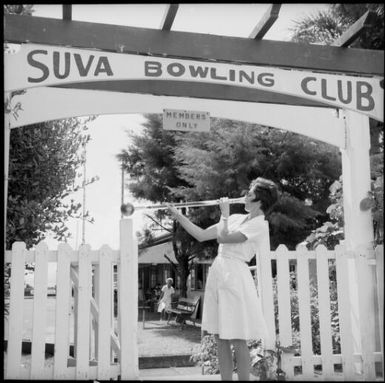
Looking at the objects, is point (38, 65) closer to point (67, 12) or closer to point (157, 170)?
point (67, 12)

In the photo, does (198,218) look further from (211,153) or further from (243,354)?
(243,354)

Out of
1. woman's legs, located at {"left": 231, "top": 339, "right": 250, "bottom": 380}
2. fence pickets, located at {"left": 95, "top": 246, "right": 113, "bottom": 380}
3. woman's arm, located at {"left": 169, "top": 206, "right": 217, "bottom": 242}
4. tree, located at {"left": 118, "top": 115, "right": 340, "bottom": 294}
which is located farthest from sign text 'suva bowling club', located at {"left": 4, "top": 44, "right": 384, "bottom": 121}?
tree, located at {"left": 118, "top": 115, "right": 340, "bottom": 294}

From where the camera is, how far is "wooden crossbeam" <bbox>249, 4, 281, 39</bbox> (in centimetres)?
405

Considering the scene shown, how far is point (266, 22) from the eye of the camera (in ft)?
13.6

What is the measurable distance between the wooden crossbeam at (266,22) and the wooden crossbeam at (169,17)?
0.69 meters

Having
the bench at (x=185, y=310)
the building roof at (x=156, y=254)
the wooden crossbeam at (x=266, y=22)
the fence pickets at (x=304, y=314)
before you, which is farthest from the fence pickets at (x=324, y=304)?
the building roof at (x=156, y=254)

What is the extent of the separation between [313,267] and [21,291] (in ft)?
13.4

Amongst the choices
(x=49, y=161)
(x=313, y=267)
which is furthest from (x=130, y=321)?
(x=313, y=267)

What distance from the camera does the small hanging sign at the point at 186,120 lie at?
454 centimetres

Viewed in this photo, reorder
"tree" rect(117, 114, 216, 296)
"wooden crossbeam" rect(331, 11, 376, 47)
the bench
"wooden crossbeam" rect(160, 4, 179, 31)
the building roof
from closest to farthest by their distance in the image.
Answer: "wooden crossbeam" rect(160, 4, 179, 31), "wooden crossbeam" rect(331, 11, 376, 47), the bench, "tree" rect(117, 114, 216, 296), the building roof

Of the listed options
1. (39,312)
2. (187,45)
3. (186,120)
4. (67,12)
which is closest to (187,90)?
(186,120)

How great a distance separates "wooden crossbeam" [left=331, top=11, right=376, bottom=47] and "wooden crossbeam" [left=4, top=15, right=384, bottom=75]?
0.09 metres

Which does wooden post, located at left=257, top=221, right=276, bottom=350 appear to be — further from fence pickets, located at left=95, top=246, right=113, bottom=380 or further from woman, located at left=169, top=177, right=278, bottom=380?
fence pickets, located at left=95, top=246, right=113, bottom=380

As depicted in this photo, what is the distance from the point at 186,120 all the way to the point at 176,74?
60 cm
